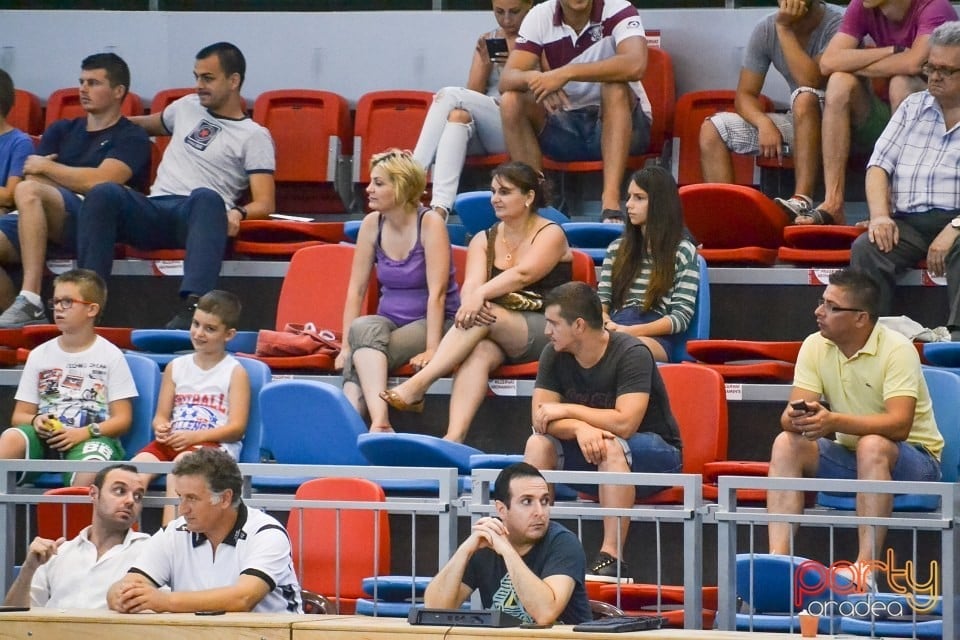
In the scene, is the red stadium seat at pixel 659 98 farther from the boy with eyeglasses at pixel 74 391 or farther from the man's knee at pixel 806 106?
the boy with eyeglasses at pixel 74 391

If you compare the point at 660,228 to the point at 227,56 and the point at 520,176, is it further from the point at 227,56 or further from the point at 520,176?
the point at 227,56

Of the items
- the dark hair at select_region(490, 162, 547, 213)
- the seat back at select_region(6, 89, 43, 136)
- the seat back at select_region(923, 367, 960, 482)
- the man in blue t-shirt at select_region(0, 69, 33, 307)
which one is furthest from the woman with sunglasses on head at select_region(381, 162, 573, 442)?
the seat back at select_region(6, 89, 43, 136)

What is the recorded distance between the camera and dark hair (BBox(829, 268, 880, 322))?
4996 mm

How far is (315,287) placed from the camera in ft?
21.2

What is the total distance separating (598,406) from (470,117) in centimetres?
223

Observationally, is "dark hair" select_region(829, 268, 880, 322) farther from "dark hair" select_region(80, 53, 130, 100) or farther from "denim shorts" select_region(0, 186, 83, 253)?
"dark hair" select_region(80, 53, 130, 100)

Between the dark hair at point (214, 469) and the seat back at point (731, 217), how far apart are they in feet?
7.71

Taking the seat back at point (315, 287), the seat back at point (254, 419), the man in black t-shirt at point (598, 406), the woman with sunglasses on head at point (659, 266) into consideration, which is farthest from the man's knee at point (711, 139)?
the seat back at point (254, 419)

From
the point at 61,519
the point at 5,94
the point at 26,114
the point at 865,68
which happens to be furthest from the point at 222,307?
the point at 26,114

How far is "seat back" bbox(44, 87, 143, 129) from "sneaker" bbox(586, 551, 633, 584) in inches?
154

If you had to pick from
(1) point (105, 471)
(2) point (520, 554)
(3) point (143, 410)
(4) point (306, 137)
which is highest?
(4) point (306, 137)

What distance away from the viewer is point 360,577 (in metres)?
4.87

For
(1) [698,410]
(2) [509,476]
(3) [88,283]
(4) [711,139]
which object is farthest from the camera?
(4) [711,139]

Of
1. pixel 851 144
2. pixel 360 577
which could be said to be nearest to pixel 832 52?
pixel 851 144
